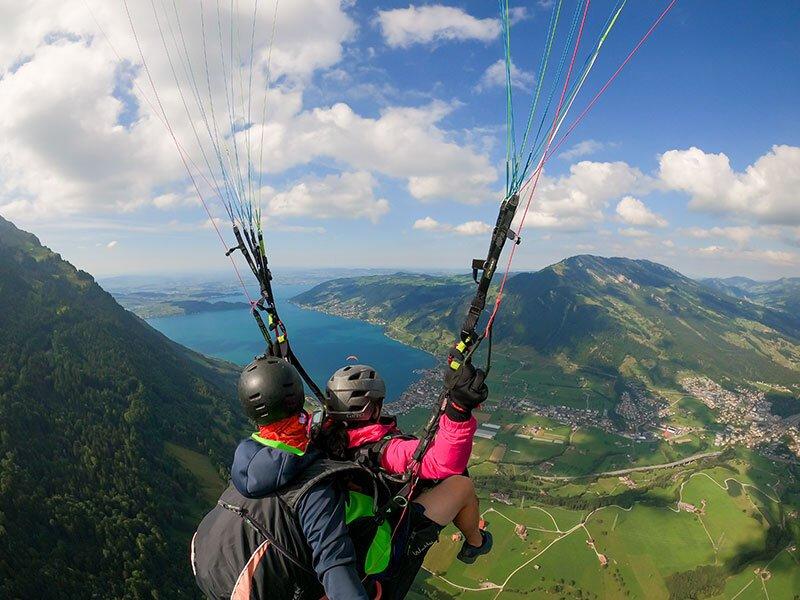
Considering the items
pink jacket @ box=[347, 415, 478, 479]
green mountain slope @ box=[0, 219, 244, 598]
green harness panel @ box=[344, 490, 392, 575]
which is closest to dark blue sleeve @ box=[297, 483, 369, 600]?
green harness panel @ box=[344, 490, 392, 575]

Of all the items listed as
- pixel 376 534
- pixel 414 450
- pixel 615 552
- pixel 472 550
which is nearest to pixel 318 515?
pixel 376 534

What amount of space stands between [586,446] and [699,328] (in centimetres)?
15020

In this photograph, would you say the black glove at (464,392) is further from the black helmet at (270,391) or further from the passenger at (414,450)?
the black helmet at (270,391)

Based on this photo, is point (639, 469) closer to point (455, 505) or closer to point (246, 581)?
point (455, 505)

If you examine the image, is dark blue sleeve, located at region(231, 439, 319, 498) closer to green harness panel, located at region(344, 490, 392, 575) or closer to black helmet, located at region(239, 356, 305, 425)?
black helmet, located at region(239, 356, 305, 425)

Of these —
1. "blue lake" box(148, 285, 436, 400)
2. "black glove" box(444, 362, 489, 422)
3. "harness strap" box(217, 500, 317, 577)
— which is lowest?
"blue lake" box(148, 285, 436, 400)

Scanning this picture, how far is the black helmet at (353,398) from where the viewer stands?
500 cm

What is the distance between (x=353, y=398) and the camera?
16.5ft

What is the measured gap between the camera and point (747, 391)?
135m

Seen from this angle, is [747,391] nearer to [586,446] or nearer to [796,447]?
[796,447]

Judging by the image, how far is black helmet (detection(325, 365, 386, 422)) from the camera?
4996 millimetres

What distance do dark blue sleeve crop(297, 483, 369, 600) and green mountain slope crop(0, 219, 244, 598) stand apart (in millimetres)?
51896

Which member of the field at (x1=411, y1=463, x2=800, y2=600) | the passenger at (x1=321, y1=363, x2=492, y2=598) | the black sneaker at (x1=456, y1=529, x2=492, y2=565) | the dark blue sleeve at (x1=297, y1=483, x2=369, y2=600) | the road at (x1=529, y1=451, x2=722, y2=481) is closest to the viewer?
the dark blue sleeve at (x1=297, y1=483, x2=369, y2=600)

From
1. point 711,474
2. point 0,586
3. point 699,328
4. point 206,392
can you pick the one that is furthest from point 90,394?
point 699,328
